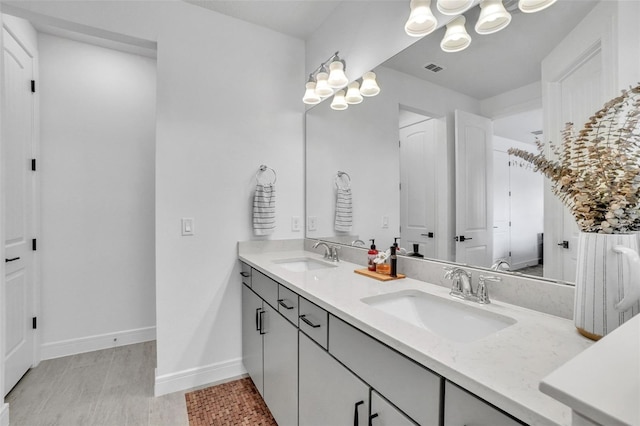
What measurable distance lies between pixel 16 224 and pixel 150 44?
1.51 metres

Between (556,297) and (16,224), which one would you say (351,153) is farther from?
(16,224)

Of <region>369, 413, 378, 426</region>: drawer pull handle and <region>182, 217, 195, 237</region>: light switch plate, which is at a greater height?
<region>182, 217, 195, 237</region>: light switch plate

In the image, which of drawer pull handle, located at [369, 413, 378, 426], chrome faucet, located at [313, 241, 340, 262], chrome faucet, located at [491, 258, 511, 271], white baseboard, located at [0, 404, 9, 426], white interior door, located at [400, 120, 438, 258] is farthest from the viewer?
chrome faucet, located at [313, 241, 340, 262]

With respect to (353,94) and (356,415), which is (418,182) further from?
(356,415)

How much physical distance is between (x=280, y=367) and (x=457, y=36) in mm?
1765

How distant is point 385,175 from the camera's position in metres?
1.86

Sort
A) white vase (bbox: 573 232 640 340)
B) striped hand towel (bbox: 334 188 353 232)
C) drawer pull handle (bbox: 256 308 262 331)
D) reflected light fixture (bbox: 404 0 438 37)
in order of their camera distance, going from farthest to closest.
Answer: striped hand towel (bbox: 334 188 353 232), drawer pull handle (bbox: 256 308 262 331), reflected light fixture (bbox: 404 0 438 37), white vase (bbox: 573 232 640 340)

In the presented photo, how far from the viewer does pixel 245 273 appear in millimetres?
2162

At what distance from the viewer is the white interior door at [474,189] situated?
126 centimetres

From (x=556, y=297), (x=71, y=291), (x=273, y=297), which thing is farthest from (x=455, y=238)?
(x=71, y=291)

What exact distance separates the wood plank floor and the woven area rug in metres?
0.07

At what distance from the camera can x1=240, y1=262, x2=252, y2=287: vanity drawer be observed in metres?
2.08

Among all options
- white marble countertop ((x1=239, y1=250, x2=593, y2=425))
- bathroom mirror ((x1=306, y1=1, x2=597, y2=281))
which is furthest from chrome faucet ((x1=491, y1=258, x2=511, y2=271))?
white marble countertop ((x1=239, y1=250, x2=593, y2=425))

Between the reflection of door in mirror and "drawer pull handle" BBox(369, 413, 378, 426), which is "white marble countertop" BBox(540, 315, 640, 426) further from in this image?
the reflection of door in mirror
